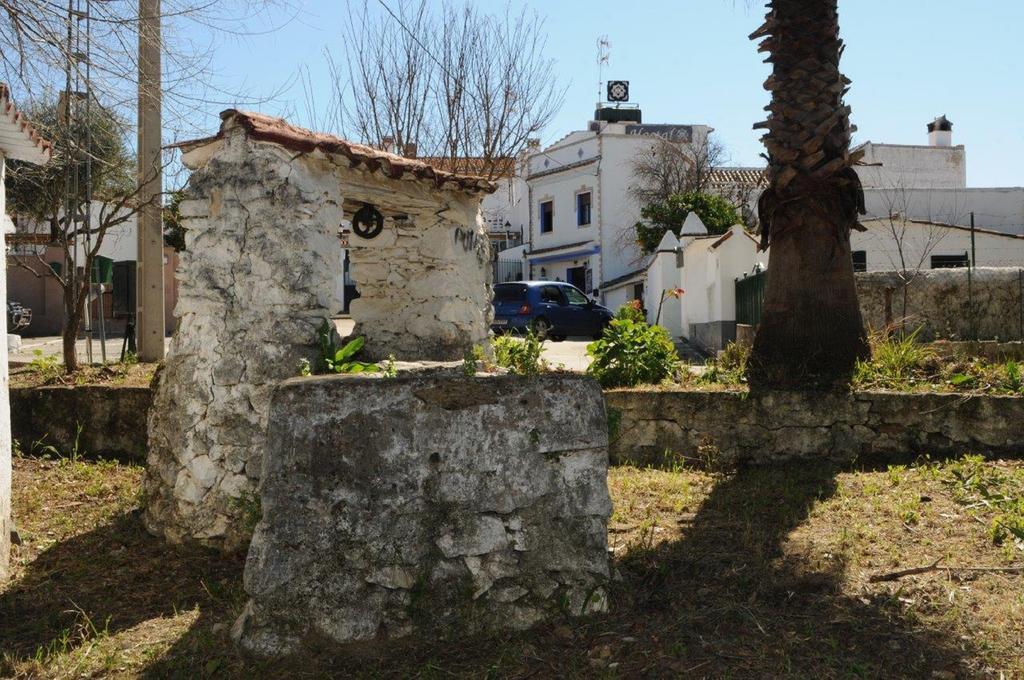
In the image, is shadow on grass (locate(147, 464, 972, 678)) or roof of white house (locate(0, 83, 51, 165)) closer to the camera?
shadow on grass (locate(147, 464, 972, 678))

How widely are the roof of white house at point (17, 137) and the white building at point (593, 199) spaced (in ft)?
82.6

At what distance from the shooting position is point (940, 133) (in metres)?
29.4

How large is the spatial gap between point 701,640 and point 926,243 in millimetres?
16124

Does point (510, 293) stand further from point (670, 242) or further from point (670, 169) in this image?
point (670, 169)

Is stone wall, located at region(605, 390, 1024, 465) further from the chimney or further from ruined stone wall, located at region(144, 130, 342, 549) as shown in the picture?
the chimney

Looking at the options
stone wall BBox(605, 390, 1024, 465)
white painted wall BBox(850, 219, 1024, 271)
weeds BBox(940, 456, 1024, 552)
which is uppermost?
white painted wall BBox(850, 219, 1024, 271)

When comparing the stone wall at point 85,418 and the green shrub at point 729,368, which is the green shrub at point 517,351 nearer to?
the green shrub at point 729,368

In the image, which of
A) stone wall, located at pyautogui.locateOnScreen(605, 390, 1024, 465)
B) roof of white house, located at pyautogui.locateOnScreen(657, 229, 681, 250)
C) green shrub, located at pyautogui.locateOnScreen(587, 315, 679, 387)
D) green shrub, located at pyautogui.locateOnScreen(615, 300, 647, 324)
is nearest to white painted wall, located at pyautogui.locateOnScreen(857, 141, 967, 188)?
roof of white house, located at pyautogui.locateOnScreen(657, 229, 681, 250)

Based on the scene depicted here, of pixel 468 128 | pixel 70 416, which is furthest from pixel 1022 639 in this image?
pixel 468 128

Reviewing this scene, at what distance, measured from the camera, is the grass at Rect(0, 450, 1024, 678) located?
386 cm

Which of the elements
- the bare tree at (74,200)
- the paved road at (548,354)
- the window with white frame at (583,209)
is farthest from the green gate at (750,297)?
the window with white frame at (583,209)

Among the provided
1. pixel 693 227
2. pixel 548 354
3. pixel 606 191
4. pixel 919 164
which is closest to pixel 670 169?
pixel 606 191

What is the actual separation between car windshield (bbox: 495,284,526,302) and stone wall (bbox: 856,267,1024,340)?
1100 cm

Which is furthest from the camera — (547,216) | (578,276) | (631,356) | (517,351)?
(547,216)
